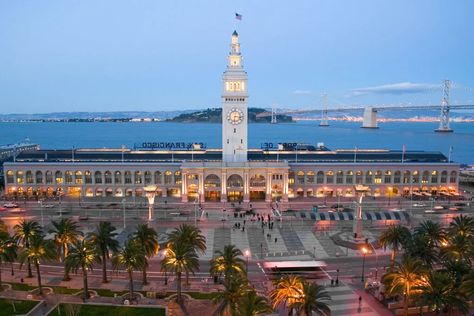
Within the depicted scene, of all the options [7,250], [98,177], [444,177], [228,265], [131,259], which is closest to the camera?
[228,265]

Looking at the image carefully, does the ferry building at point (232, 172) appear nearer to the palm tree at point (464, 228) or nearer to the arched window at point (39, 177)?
the arched window at point (39, 177)

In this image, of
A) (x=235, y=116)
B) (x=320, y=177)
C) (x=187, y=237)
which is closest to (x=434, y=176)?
(x=320, y=177)

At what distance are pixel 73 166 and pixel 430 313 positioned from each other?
8801cm

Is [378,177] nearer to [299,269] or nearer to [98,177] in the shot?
[299,269]

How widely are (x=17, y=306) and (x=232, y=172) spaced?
199 feet

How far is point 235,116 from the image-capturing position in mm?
104375

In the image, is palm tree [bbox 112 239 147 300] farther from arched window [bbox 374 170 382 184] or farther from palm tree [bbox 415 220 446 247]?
arched window [bbox 374 170 382 184]

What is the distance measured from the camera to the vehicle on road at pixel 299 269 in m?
57.8

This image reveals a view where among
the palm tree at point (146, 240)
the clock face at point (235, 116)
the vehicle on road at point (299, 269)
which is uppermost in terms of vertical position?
the clock face at point (235, 116)

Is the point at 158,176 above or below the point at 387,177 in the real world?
above

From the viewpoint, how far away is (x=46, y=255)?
5109 cm

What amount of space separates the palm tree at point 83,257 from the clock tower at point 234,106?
57844 mm

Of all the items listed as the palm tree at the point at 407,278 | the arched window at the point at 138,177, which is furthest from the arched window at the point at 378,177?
the palm tree at the point at 407,278

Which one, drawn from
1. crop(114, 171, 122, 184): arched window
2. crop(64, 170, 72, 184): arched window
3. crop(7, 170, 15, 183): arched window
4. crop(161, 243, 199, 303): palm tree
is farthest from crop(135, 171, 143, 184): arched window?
crop(161, 243, 199, 303): palm tree
